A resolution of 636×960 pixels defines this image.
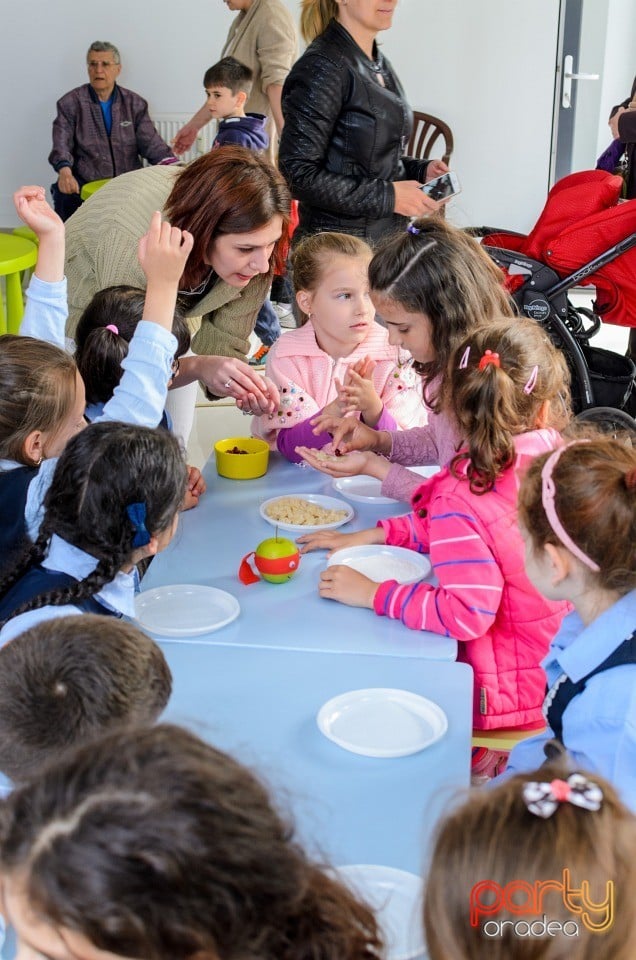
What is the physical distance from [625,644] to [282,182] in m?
1.39

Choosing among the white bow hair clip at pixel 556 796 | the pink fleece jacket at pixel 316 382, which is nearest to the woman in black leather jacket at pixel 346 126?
the pink fleece jacket at pixel 316 382

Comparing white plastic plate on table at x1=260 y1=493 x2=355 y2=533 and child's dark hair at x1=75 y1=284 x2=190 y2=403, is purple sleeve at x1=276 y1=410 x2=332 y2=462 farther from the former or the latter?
child's dark hair at x1=75 y1=284 x2=190 y2=403

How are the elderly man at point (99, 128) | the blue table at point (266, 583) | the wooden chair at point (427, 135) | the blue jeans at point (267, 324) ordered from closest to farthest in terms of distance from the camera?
the blue table at point (266, 583) < the blue jeans at point (267, 324) < the wooden chair at point (427, 135) < the elderly man at point (99, 128)

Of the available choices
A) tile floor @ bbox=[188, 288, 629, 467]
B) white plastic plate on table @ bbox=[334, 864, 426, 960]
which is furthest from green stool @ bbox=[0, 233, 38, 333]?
white plastic plate on table @ bbox=[334, 864, 426, 960]

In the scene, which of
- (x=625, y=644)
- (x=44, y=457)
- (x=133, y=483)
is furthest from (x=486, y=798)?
(x=44, y=457)

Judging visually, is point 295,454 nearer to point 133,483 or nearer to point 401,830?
point 133,483

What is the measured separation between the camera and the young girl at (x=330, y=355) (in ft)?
8.15

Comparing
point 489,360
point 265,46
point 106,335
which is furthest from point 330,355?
point 265,46

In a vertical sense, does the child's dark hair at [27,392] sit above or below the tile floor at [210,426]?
above

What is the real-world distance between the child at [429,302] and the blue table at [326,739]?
64 cm

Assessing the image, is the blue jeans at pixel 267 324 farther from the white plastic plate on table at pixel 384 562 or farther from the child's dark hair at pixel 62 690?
the child's dark hair at pixel 62 690

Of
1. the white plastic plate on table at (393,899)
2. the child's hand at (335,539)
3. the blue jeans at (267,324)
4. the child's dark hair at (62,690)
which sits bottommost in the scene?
the blue jeans at (267,324)

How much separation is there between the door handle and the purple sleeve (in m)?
4.36

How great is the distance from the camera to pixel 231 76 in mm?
4930
